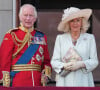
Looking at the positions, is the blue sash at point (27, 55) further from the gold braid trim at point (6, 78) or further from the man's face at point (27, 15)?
the man's face at point (27, 15)

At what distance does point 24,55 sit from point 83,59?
2.42ft

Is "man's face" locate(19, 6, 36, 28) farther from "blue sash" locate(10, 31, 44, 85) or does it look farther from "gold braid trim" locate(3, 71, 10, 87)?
"gold braid trim" locate(3, 71, 10, 87)

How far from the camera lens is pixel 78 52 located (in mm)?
6883

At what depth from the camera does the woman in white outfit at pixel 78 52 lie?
6828 mm

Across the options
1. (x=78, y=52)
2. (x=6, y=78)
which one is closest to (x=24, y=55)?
(x=6, y=78)

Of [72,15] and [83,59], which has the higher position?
[72,15]

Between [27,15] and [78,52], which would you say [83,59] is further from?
[27,15]

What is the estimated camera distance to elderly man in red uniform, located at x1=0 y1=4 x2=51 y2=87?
6.97 m

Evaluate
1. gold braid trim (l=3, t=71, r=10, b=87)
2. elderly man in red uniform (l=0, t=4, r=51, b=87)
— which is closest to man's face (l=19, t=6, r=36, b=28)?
elderly man in red uniform (l=0, t=4, r=51, b=87)

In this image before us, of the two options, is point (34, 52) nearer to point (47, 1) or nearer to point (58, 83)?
point (58, 83)

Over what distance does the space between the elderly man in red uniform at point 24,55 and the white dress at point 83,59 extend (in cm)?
26

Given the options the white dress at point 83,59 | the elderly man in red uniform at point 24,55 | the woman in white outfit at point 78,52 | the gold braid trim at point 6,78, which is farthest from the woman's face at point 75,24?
the gold braid trim at point 6,78

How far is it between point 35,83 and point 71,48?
0.64m

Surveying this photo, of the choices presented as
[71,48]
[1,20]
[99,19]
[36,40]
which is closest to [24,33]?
[36,40]
